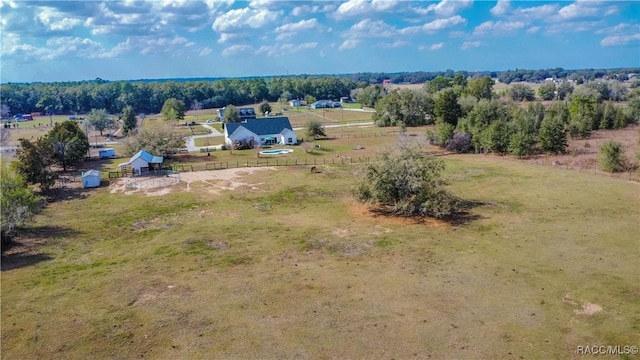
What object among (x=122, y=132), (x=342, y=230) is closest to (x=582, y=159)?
(x=342, y=230)

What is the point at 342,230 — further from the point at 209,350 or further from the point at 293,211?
the point at 209,350

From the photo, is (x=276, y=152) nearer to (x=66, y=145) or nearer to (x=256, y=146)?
(x=256, y=146)

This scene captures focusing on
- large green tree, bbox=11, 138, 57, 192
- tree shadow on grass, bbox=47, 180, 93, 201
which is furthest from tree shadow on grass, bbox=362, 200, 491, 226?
large green tree, bbox=11, 138, 57, 192

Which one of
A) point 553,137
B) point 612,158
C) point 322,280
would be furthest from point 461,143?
point 322,280

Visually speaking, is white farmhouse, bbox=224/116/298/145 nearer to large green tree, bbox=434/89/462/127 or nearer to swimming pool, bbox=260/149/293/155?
swimming pool, bbox=260/149/293/155

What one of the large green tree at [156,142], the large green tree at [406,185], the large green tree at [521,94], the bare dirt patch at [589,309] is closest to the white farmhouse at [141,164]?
the large green tree at [156,142]
